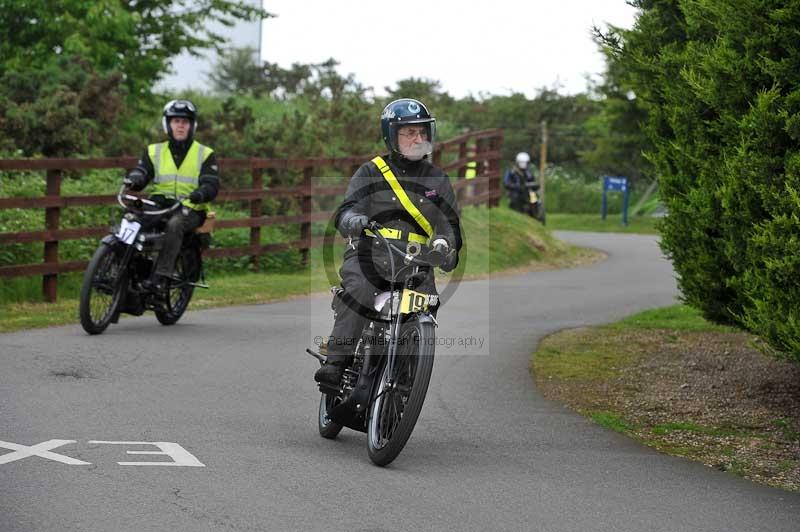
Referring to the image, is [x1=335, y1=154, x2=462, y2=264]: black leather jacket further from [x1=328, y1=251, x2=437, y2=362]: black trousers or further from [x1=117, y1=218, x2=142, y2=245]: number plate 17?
[x1=117, y1=218, x2=142, y2=245]: number plate 17

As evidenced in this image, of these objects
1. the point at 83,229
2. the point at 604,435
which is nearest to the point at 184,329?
the point at 83,229

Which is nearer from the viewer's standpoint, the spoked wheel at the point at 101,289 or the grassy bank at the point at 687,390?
the grassy bank at the point at 687,390

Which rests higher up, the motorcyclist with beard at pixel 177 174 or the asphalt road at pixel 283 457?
the motorcyclist with beard at pixel 177 174

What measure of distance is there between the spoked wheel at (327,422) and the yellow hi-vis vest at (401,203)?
3.43ft

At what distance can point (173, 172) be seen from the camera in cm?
1324

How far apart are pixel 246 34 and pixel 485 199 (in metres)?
15.5

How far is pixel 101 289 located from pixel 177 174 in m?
1.44

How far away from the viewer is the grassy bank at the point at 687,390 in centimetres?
859

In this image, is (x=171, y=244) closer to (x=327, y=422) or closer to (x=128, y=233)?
(x=128, y=233)

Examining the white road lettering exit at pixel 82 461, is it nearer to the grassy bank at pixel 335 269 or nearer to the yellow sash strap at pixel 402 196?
the yellow sash strap at pixel 402 196

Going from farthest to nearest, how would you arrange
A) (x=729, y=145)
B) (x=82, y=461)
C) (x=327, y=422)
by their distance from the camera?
(x=729, y=145) → (x=327, y=422) → (x=82, y=461)

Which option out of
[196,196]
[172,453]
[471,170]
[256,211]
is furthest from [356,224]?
[471,170]

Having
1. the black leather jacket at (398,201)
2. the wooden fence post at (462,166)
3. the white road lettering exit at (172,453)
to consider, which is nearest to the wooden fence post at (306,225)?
the wooden fence post at (462,166)

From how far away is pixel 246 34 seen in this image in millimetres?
40562
